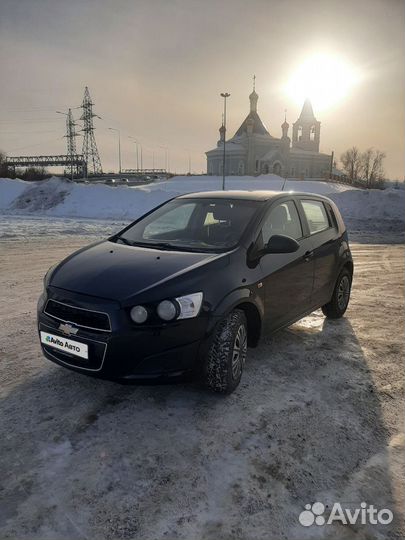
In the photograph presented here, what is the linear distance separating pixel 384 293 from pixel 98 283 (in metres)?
5.69

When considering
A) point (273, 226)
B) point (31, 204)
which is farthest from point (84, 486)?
point (31, 204)

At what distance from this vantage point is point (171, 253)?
156 inches

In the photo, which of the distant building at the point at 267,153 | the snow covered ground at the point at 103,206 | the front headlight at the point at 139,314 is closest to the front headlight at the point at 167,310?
the front headlight at the point at 139,314

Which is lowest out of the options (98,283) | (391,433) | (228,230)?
(391,433)

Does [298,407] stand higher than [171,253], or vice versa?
[171,253]

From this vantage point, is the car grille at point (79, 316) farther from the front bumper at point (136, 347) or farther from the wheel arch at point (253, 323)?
the wheel arch at point (253, 323)

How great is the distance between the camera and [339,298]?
5.93m


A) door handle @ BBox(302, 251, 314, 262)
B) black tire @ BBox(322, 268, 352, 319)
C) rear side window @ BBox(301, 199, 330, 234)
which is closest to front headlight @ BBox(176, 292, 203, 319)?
door handle @ BBox(302, 251, 314, 262)

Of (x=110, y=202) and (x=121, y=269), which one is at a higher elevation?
(x=121, y=269)

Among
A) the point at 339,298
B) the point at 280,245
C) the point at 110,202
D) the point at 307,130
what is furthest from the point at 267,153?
the point at 280,245

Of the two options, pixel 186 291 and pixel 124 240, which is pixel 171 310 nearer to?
pixel 186 291

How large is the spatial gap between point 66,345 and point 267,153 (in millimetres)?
78622

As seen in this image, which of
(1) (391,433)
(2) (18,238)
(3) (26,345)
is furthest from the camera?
(2) (18,238)

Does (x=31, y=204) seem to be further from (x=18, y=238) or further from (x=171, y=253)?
(x=171, y=253)
